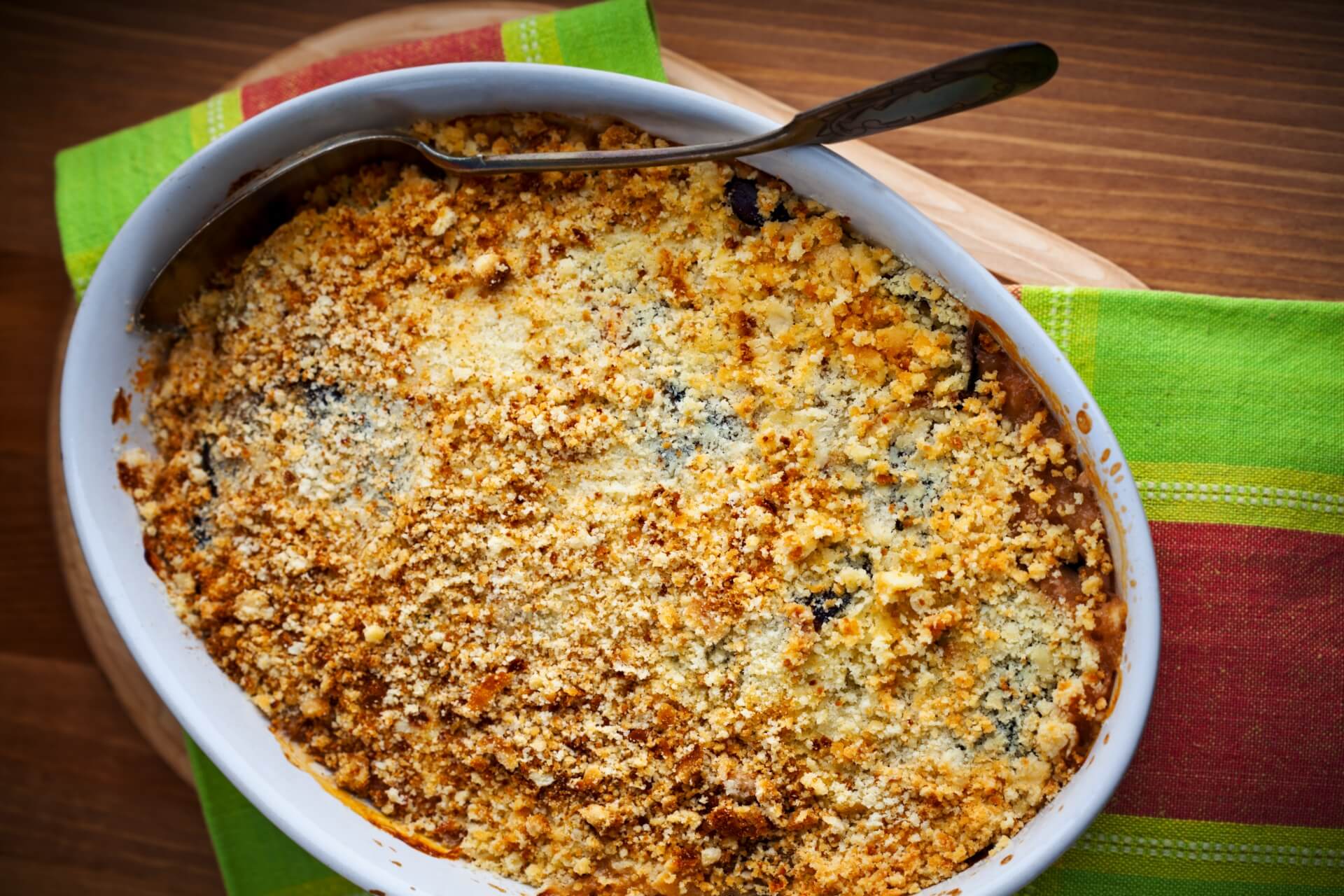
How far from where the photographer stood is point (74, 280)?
4.56 ft

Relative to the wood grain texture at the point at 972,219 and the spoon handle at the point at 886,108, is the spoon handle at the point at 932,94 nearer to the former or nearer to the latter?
the spoon handle at the point at 886,108

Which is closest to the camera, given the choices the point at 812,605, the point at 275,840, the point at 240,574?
the point at 812,605

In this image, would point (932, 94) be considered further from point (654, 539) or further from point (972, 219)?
point (654, 539)

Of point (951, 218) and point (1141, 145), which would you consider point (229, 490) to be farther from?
point (1141, 145)

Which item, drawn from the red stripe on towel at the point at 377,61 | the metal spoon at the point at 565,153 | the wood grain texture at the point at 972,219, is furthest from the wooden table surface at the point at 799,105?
the metal spoon at the point at 565,153

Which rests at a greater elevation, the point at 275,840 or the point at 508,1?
the point at 508,1

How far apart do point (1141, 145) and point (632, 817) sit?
117cm

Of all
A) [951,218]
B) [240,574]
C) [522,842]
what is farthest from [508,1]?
[522,842]

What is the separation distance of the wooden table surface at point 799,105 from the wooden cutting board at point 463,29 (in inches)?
2.3

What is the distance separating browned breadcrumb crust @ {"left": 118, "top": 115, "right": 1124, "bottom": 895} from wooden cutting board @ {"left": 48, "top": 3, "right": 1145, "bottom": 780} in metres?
0.23

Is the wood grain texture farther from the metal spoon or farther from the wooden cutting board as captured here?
the metal spoon

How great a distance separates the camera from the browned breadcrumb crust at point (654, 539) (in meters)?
1.14

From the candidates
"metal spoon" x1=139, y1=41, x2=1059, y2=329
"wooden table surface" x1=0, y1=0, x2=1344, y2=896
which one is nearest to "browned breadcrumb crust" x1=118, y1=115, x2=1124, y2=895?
"metal spoon" x1=139, y1=41, x2=1059, y2=329

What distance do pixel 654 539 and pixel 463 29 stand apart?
0.86 meters
